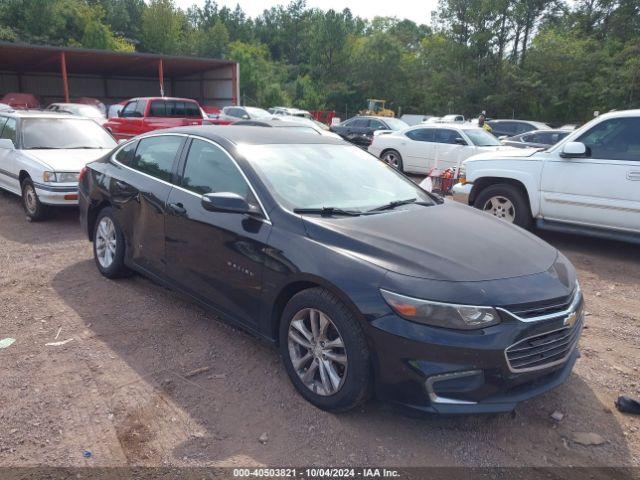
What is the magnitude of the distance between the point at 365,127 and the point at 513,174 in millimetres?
14093

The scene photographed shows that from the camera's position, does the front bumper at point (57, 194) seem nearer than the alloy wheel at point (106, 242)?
No

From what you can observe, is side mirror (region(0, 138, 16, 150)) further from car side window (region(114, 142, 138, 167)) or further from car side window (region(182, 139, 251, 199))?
car side window (region(182, 139, 251, 199))

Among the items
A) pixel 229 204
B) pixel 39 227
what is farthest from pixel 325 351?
pixel 39 227

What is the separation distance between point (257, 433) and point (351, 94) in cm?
5455

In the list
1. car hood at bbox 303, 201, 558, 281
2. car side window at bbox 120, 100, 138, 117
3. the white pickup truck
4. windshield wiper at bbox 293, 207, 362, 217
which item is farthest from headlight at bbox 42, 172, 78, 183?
car side window at bbox 120, 100, 138, 117

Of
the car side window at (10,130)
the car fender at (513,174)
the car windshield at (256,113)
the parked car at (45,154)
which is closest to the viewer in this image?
the car fender at (513,174)

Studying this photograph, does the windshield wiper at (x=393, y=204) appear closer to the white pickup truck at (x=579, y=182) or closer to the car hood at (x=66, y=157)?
the white pickup truck at (x=579, y=182)

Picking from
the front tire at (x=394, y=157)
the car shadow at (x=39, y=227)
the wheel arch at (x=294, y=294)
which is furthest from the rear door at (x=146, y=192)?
the front tire at (x=394, y=157)

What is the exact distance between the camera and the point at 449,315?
2.78m

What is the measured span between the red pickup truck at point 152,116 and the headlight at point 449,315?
13764mm

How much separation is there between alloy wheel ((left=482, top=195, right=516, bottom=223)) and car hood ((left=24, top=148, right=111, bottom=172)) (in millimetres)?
5626

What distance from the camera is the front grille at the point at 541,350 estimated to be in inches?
110

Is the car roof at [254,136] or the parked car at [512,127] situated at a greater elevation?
the car roof at [254,136]

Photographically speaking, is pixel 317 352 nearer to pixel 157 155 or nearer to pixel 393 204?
pixel 393 204
